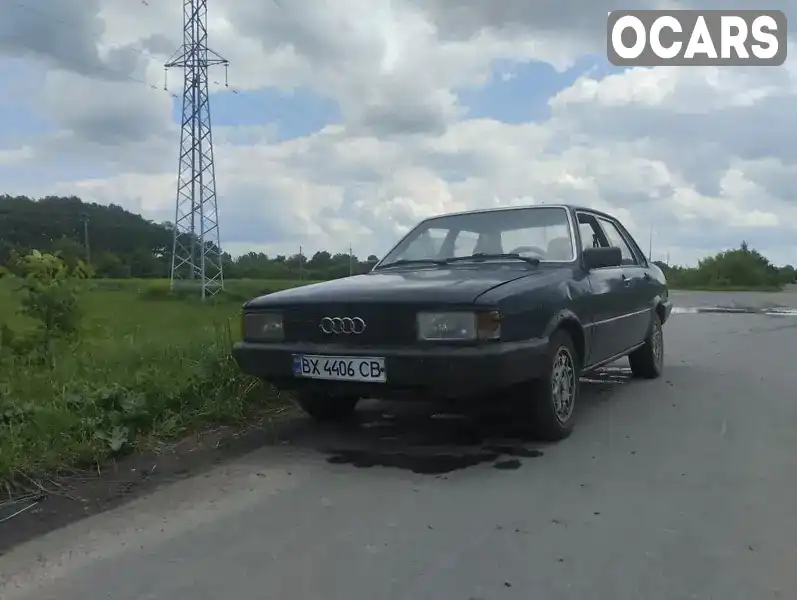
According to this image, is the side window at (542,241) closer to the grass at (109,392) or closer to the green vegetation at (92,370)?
the green vegetation at (92,370)

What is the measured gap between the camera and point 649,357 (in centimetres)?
695

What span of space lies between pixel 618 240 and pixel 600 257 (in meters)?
1.66

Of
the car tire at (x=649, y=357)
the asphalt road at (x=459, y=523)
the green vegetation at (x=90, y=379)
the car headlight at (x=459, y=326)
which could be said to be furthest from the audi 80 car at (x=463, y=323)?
the car tire at (x=649, y=357)

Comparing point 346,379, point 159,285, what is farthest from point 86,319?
point 159,285

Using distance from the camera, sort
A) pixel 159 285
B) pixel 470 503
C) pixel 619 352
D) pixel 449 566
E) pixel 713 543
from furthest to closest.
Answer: pixel 159 285 < pixel 619 352 < pixel 470 503 < pixel 713 543 < pixel 449 566

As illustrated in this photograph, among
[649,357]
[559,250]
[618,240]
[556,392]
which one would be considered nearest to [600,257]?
[559,250]

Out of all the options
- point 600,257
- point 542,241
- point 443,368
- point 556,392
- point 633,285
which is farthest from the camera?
point 633,285

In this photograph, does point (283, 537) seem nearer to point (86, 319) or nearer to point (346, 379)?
point (346, 379)

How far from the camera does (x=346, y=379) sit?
4.18 m

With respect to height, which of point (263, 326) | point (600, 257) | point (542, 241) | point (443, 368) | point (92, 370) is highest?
point (542, 241)

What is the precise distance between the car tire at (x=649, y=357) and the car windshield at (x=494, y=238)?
75.8 inches

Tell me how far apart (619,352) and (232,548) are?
12.5ft

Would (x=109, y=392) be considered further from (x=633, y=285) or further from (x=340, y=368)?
(x=633, y=285)

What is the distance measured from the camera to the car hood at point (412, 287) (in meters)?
4.14
